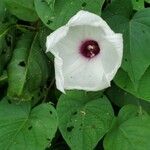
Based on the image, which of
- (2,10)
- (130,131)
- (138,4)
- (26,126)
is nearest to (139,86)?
(130,131)

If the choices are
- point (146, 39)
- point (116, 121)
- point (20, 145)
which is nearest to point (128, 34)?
point (146, 39)

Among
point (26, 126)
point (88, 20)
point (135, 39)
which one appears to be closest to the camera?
point (88, 20)

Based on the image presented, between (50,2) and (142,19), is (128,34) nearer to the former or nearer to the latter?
(142,19)

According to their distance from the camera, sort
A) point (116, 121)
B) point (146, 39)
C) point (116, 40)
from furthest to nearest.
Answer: point (116, 121)
point (146, 39)
point (116, 40)

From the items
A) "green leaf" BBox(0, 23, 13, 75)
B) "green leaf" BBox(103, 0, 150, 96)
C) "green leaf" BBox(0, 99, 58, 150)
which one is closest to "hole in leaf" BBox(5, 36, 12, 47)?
"green leaf" BBox(0, 23, 13, 75)

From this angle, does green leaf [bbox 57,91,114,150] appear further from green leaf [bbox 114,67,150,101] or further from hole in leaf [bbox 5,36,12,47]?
hole in leaf [bbox 5,36,12,47]

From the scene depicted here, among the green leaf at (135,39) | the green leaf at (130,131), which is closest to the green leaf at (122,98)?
the green leaf at (130,131)

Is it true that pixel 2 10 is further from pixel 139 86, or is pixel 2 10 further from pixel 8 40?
pixel 139 86
